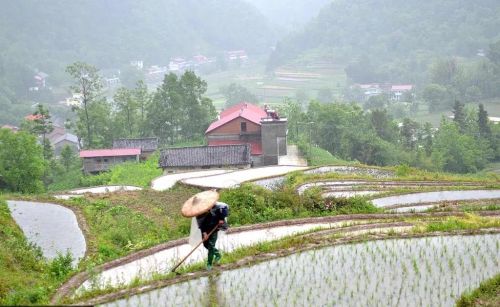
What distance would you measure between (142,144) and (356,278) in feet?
101

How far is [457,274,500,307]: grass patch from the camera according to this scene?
280 inches

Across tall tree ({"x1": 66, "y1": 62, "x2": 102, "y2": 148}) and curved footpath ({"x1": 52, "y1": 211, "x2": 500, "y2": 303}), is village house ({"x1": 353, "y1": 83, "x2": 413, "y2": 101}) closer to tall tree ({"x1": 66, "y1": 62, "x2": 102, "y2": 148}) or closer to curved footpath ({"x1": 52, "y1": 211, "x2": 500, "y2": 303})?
tall tree ({"x1": 66, "y1": 62, "x2": 102, "y2": 148})

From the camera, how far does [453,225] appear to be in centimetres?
1059

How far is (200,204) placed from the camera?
795 cm

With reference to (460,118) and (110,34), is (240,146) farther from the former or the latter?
(110,34)

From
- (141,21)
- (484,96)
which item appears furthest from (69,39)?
(484,96)

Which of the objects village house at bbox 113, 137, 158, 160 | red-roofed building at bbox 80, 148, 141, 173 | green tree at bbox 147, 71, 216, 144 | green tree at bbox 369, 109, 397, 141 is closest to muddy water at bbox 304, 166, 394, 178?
red-roofed building at bbox 80, 148, 141, 173

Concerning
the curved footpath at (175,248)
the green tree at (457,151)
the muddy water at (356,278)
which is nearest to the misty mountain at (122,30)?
the green tree at (457,151)

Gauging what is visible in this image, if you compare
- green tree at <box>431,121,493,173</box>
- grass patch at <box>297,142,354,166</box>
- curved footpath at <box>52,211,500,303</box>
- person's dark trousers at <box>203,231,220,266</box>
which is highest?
person's dark trousers at <box>203,231,220,266</box>

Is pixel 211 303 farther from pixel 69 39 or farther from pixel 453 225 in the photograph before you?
pixel 69 39

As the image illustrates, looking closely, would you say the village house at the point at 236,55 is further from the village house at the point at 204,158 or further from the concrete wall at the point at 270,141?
the village house at the point at 204,158

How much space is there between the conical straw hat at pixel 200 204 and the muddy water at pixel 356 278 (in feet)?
3.46

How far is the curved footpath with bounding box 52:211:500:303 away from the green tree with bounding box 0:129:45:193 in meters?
18.7

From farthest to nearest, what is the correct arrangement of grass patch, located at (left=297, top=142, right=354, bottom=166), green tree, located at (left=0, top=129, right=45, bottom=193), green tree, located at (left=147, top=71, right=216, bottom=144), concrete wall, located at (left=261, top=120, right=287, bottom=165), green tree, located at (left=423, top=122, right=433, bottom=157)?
green tree, located at (left=423, top=122, right=433, bottom=157) → green tree, located at (left=147, top=71, right=216, bottom=144) → grass patch, located at (left=297, top=142, right=354, bottom=166) → concrete wall, located at (left=261, top=120, right=287, bottom=165) → green tree, located at (left=0, top=129, right=45, bottom=193)
